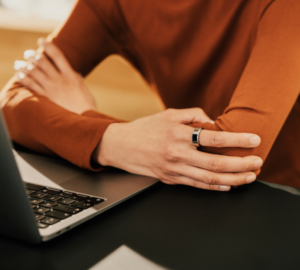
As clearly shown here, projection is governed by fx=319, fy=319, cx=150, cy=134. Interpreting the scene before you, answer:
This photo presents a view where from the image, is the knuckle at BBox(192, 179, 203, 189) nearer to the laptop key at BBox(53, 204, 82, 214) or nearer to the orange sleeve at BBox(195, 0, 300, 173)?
the orange sleeve at BBox(195, 0, 300, 173)

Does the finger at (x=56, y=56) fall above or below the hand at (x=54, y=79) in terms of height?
above

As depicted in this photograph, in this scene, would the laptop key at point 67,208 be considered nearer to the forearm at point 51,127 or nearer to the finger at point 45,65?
the forearm at point 51,127

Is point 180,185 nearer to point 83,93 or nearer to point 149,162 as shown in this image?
point 149,162

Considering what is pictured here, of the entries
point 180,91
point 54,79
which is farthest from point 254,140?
point 54,79

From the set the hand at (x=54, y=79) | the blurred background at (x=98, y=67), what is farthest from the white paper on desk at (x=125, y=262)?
the blurred background at (x=98, y=67)

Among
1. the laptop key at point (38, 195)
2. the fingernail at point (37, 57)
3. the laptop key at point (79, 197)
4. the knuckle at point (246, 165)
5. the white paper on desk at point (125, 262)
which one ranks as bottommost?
the laptop key at point (38, 195)

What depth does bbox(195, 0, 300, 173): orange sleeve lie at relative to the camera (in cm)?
56

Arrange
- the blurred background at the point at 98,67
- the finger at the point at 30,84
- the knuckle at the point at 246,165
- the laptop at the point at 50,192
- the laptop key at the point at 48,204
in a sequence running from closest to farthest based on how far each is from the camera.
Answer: the laptop at the point at 50,192, the laptop key at the point at 48,204, the knuckle at the point at 246,165, the finger at the point at 30,84, the blurred background at the point at 98,67

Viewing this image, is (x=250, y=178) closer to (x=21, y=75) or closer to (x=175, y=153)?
(x=175, y=153)

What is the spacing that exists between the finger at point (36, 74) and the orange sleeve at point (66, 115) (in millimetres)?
44

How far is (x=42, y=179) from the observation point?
1.77 feet

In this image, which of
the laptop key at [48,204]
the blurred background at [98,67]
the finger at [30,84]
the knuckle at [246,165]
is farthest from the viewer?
the blurred background at [98,67]

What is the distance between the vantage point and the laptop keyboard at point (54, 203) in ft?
1.27

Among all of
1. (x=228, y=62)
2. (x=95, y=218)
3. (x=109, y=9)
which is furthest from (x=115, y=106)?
(x=95, y=218)
